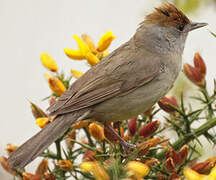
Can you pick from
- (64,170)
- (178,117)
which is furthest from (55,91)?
(178,117)

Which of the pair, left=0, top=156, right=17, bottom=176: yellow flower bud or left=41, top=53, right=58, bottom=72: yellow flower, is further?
left=41, top=53, right=58, bottom=72: yellow flower

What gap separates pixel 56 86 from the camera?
2443 millimetres

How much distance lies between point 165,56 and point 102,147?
5.30 feet

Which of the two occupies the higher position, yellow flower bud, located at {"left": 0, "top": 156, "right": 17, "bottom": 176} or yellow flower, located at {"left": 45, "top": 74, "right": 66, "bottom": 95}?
yellow flower, located at {"left": 45, "top": 74, "right": 66, "bottom": 95}

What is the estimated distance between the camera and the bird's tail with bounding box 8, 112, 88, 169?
2.09m

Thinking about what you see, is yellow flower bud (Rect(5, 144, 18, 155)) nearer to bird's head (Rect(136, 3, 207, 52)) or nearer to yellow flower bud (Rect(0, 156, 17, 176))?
yellow flower bud (Rect(0, 156, 17, 176))

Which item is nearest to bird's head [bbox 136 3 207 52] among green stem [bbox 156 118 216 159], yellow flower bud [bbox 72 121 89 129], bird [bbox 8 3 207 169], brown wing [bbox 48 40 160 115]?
bird [bbox 8 3 207 169]

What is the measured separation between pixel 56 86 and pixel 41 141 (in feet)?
1.32

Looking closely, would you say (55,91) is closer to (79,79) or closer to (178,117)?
(79,79)

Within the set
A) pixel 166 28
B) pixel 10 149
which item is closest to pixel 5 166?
pixel 10 149

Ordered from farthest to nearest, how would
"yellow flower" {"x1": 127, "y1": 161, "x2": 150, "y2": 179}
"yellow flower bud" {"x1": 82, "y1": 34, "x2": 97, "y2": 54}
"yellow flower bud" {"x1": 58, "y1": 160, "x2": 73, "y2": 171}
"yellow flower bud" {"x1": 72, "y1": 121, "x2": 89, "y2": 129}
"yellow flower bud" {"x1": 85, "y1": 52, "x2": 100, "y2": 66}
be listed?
"yellow flower bud" {"x1": 82, "y1": 34, "x2": 97, "y2": 54}, "yellow flower bud" {"x1": 85, "y1": 52, "x2": 100, "y2": 66}, "yellow flower bud" {"x1": 72, "y1": 121, "x2": 89, "y2": 129}, "yellow flower bud" {"x1": 58, "y1": 160, "x2": 73, "y2": 171}, "yellow flower" {"x1": 127, "y1": 161, "x2": 150, "y2": 179}

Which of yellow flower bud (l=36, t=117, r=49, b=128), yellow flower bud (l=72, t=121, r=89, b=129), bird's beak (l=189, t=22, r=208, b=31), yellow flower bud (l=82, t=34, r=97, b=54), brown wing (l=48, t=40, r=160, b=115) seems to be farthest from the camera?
bird's beak (l=189, t=22, r=208, b=31)

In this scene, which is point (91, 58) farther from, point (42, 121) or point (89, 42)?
point (42, 121)

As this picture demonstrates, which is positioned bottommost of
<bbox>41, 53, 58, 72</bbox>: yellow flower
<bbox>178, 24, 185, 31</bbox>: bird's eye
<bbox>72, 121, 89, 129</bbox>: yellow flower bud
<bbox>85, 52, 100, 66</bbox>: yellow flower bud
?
<bbox>178, 24, 185, 31</bbox>: bird's eye
